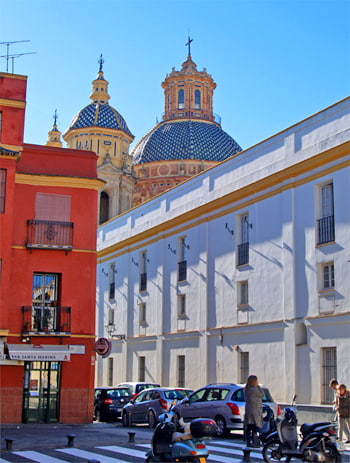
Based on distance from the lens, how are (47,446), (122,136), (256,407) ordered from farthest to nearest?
(122,136), (47,446), (256,407)

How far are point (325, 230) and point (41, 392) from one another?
10.9 metres

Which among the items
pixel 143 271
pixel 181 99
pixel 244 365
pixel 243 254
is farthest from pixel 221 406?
pixel 181 99

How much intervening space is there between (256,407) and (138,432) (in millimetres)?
7697

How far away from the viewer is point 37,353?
24.6 metres

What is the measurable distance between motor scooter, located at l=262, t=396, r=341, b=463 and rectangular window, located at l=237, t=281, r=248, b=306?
15.6 meters

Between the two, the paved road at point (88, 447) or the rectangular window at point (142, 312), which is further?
the rectangular window at point (142, 312)

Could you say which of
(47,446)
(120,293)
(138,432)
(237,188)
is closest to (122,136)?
(120,293)

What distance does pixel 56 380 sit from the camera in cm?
2525

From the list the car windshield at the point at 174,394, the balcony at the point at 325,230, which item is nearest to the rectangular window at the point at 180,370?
the car windshield at the point at 174,394

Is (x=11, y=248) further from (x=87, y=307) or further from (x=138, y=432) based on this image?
(x=138, y=432)

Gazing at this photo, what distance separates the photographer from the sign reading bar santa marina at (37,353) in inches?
960

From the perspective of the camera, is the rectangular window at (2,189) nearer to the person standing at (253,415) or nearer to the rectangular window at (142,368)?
the person standing at (253,415)

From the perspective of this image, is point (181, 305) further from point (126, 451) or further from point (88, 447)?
point (126, 451)

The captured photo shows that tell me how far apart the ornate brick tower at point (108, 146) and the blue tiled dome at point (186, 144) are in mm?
8610
